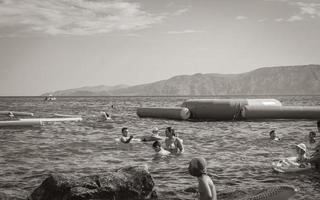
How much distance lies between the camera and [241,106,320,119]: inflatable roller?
31000 millimetres

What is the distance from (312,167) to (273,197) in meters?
4.81

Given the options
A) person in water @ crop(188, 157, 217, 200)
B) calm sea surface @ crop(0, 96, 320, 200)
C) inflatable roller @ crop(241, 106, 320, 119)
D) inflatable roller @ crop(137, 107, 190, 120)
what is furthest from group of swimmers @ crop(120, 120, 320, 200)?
inflatable roller @ crop(137, 107, 190, 120)

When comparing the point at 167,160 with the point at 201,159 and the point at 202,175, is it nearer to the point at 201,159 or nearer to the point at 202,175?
the point at 202,175

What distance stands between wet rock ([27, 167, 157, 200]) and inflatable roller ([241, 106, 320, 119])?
22847 mm

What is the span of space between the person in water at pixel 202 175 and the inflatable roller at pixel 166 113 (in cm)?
2715

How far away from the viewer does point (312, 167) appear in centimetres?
1216

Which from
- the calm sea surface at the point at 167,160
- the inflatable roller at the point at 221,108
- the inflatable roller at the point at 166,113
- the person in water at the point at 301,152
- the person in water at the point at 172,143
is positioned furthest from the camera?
the inflatable roller at the point at 166,113

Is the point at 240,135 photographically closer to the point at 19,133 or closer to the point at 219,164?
the point at 219,164

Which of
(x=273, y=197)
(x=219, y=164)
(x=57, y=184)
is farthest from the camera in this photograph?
(x=219, y=164)

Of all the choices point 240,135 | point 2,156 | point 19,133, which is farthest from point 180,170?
point 19,133

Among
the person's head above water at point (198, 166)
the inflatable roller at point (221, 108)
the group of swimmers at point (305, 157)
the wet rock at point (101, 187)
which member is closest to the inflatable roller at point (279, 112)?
the inflatable roller at point (221, 108)

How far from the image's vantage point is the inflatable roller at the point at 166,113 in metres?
33.6

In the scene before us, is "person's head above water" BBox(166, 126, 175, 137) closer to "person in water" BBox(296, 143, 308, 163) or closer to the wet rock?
"person in water" BBox(296, 143, 308, 163)

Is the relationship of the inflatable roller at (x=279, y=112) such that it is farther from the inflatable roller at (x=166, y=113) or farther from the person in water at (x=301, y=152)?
the person in water at (x=301, y=152)
